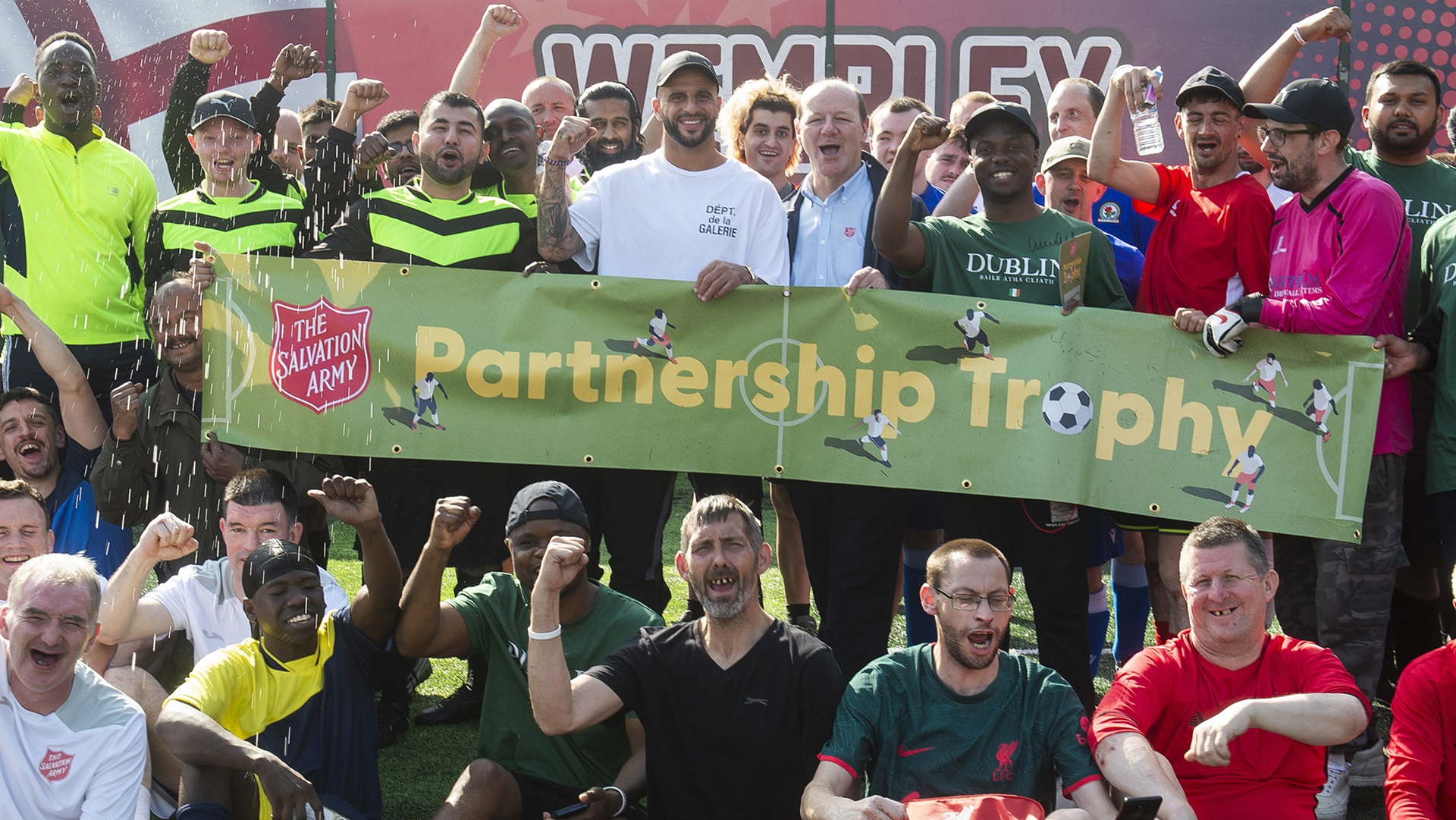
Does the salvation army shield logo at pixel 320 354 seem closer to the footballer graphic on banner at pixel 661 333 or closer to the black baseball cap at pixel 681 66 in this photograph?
the footballer graphic on banner at pixel 661 333

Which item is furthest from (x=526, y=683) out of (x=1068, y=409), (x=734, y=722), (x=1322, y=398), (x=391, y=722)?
(x=1322, y=398)

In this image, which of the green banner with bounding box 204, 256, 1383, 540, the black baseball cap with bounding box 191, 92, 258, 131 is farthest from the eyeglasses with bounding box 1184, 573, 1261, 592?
the black baseball cap with bounding box 191, 92, 258, 131

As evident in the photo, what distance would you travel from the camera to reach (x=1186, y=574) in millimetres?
4574

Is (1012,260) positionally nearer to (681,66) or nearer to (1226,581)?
(681,66)

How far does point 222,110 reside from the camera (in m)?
6.89

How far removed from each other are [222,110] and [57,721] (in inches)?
135

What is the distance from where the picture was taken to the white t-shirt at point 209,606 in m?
5.18

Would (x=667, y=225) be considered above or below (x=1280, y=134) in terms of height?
below

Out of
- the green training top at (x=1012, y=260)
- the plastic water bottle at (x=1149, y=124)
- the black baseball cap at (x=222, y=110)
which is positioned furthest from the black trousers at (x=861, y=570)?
the black baseball cap at (x=222, y=110)

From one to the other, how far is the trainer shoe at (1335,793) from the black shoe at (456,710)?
10.9 ft

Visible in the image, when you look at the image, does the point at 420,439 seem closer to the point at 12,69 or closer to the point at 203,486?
the point at 203,486

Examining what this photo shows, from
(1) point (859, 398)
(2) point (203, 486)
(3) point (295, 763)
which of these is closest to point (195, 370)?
(2) point (203, 486)

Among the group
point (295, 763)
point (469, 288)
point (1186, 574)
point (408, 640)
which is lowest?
point (295, 763)

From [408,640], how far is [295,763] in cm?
52
